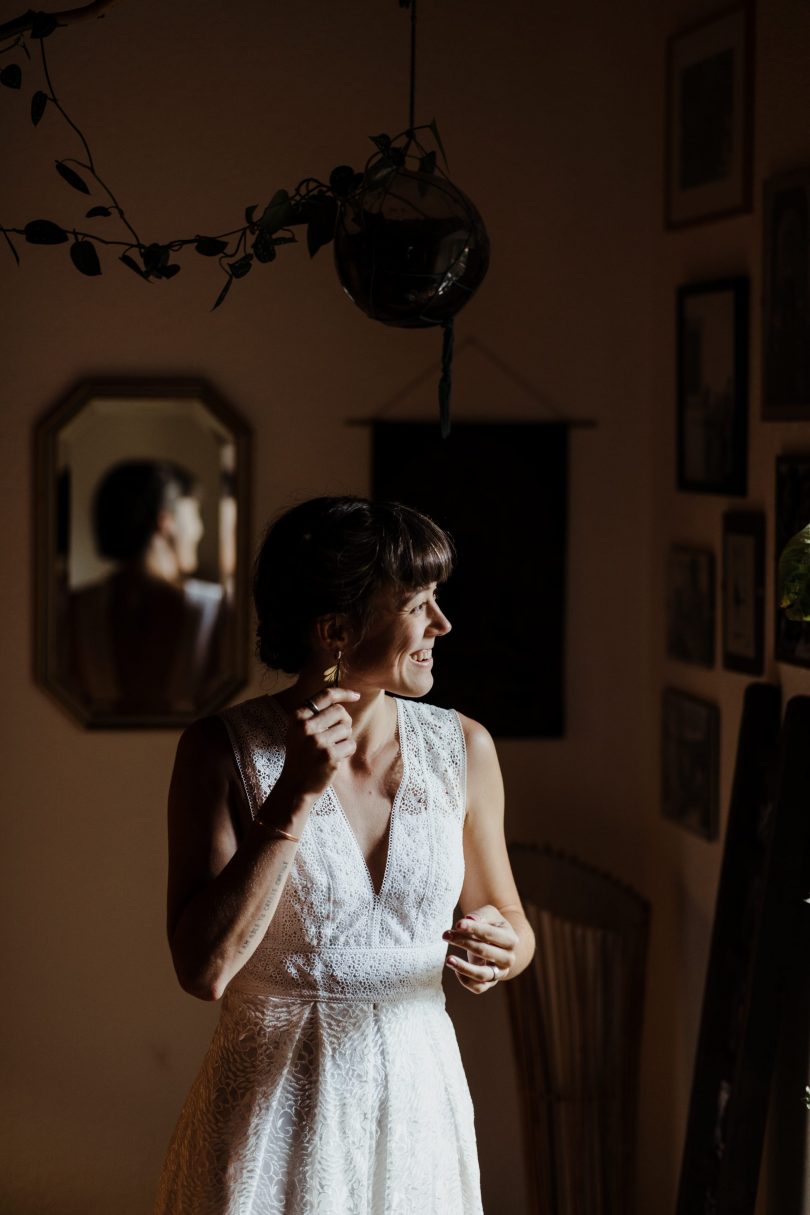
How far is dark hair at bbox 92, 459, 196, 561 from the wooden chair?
126cm

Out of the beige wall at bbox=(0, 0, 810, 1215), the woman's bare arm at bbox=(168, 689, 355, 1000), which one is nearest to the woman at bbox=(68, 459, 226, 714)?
the beige wall at bbox=(0, 0, 810, 1215)

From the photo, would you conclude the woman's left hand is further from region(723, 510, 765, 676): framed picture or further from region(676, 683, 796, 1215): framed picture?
region(723, 510, 765, 676): framed picture

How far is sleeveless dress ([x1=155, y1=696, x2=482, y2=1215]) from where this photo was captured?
74.1 inches

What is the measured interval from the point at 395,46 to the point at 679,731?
174 cm

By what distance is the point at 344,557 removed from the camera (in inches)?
75.2

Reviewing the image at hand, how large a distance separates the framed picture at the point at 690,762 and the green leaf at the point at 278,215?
159 cm

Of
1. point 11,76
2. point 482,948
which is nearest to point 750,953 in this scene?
point 482,948

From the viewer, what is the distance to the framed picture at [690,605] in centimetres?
309

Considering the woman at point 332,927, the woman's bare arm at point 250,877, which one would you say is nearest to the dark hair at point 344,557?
the woman at point 332,927

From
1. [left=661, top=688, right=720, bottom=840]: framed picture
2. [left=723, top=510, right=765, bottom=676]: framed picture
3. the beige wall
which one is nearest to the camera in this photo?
[left=723, top=510, right=765, bottom=676]: framed picture

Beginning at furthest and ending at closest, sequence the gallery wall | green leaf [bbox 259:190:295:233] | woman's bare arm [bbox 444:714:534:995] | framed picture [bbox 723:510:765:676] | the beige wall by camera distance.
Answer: the beige wall
framed picture [bbox 723:510:765:676]
the gallery wall
woman's bare arm [bbox 444:714:534:995]
green leaf [bbox 259:190:295:233]

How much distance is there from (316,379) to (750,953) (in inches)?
64.6

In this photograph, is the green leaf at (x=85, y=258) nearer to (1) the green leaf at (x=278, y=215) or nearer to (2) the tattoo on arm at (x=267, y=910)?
(1) the green leaf at (x=278, y=215)

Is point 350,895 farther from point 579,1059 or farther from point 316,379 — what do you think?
point 316,379
